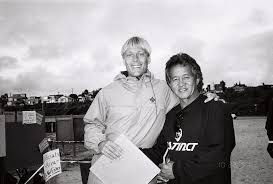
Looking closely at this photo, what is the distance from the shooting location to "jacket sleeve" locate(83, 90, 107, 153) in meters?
2.51

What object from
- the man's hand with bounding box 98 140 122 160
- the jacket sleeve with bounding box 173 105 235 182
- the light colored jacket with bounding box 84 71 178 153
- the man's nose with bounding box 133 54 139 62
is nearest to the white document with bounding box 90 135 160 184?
the man's hand with bounding box 98 140 122 160

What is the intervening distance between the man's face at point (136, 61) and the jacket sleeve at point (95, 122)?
34 centimetres

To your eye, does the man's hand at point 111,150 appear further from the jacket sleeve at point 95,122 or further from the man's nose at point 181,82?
the man's nose at point 181,82

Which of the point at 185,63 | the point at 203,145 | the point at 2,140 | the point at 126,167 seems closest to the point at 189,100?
the point at 185,63

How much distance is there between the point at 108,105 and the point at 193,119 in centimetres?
74

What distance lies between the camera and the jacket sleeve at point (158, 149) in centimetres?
249

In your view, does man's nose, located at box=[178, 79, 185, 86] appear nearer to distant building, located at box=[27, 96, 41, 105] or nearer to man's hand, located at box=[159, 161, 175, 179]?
man's hand, located at box=[159, 161, 175, 179]

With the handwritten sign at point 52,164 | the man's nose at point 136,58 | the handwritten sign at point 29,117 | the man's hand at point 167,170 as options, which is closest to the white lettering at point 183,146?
the man's hand at point 167,170

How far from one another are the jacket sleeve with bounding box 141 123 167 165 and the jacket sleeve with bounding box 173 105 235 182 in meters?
0.31

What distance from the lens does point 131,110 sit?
246cm

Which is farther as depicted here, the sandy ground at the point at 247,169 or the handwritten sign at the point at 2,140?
the sandy ground at the point at 247,169

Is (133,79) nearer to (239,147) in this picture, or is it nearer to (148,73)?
(148,73)

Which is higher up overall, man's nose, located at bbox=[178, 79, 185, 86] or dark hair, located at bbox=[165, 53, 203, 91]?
dark hair, located at bbox=[165, 53, 203, 91]

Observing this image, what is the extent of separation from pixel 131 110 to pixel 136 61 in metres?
0.43
